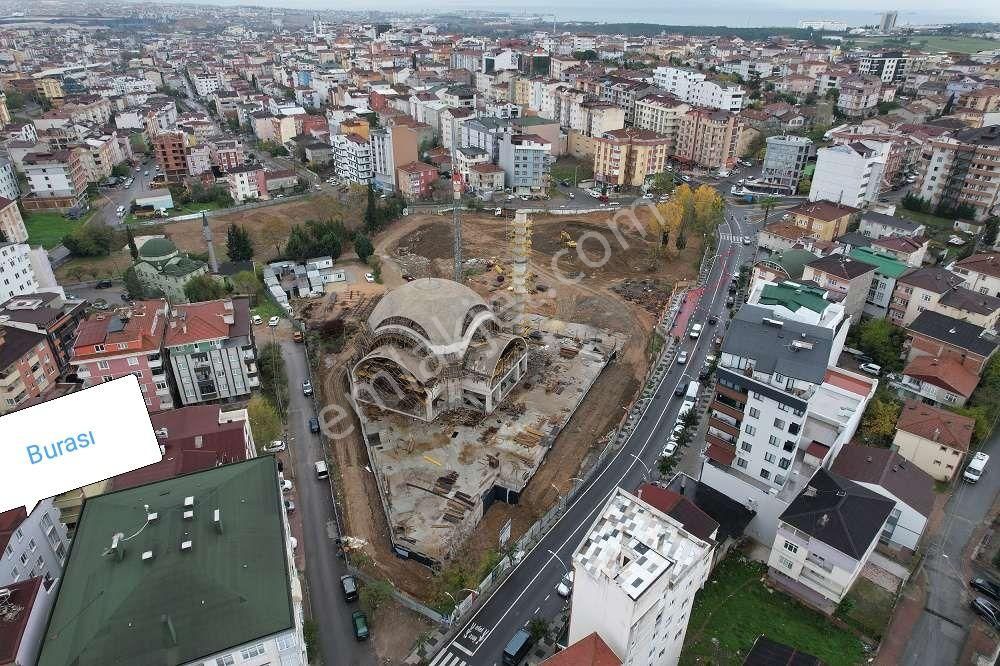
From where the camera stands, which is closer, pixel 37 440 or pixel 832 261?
pixel 37 440

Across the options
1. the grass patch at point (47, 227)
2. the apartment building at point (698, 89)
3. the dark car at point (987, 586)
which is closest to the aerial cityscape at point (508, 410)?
the dark car at point (987, 586)

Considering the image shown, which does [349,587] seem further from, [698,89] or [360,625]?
[698,89]

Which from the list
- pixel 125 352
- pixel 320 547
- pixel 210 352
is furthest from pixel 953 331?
pixel 125 352

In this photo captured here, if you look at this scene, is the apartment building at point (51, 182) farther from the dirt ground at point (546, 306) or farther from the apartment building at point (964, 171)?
the apartment building at point (964, 171)

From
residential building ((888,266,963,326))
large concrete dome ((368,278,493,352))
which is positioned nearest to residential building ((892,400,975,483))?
residential building ((888,266,963,326))

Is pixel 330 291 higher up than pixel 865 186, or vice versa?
pixel 865 186

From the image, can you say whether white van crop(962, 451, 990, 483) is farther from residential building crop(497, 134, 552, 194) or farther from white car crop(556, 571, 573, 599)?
residential building crop(497, 134, 552, 194)

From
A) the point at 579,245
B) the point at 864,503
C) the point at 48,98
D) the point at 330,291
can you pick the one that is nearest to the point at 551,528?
the point at 864,503

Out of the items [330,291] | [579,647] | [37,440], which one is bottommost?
[330,291]

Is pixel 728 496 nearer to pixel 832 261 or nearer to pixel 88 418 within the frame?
pixel 832 261
